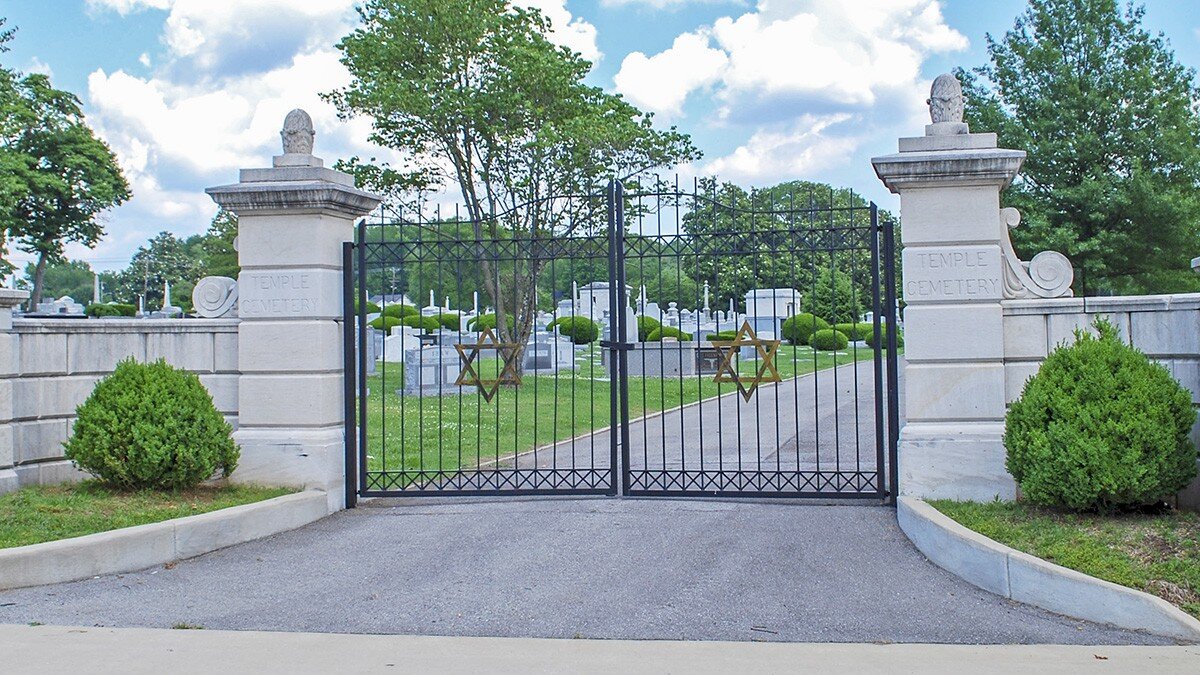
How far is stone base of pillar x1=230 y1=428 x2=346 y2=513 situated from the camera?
8844 mm

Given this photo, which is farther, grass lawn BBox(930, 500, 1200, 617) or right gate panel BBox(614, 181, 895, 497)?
right gate panel BBox(614, 181, 895, 497)

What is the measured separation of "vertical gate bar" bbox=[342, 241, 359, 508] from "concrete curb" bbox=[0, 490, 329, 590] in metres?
0.69

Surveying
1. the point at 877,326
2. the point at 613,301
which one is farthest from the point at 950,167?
the point at 613,301

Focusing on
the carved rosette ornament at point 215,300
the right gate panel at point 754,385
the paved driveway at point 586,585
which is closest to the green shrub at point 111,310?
the right gate panel at point 754,385

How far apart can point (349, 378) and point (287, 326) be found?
2.28 feet

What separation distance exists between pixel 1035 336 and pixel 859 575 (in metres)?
2.67

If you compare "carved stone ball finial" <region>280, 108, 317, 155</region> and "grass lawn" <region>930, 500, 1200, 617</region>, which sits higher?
"carved stone ball finial" <region>280, 108, 317, 155</region>

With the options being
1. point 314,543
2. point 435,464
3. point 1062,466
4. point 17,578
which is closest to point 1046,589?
point 1062,466

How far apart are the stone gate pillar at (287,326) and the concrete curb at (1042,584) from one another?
505 centimetres

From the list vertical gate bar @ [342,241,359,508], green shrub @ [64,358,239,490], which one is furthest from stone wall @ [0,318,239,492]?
vertical gate bar @ [342,241,359,508]

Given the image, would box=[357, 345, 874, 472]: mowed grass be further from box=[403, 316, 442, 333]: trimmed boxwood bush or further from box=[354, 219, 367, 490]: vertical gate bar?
box=[403, 316, 442, 333]: trimmed boxwood bush

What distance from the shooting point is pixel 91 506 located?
7.72 m

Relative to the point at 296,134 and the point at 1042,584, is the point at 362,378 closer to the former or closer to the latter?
the point at 296,134

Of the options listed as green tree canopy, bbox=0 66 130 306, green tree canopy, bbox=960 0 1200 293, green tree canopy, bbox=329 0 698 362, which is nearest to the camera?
green tree canopy, bbox=329 0 698 362
